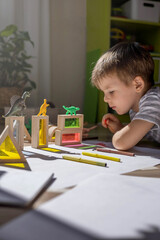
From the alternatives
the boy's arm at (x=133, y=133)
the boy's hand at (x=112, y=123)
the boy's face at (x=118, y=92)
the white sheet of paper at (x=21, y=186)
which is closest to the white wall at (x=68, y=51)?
the boy's hand at (x=112, y=123)

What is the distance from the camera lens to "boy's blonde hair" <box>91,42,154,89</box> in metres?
0.90

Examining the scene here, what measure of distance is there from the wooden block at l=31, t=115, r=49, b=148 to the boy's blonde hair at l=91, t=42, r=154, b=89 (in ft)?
0.89

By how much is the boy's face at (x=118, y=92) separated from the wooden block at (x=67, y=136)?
0.17m

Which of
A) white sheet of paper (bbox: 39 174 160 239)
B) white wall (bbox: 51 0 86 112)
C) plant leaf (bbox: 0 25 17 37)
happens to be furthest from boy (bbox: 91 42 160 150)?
white wall (bbox: 51 0 86 112)

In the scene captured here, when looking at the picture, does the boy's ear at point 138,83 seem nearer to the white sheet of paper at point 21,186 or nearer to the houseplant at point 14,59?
the white sheet of paper at point 21,186

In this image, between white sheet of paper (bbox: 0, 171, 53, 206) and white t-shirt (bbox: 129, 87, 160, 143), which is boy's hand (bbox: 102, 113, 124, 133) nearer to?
white t-shirt (bbox: 129, 87, 160, 143)

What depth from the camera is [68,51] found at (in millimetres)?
2094

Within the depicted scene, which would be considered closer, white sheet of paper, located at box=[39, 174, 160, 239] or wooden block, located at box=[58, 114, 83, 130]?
white sheet of paper, located at box=[39, 174, 160, 239]

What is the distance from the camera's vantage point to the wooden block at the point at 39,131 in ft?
2.48

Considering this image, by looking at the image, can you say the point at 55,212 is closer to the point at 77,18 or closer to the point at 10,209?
the point at 10,209

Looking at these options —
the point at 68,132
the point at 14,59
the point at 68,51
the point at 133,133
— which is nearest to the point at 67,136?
the point at 68,132

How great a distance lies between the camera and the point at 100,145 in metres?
0.87

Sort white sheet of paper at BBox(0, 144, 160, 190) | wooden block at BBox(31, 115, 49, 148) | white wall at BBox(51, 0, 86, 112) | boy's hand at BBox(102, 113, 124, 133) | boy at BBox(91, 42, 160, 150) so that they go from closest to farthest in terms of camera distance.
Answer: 1. white sheet of paper at BBox(0, 144, 160, 190)
2. wooden block at BBox(31, 115, 49, 148)
3. boy at BBox(91, 42, 160, 150)
4. boy's hand at BBox(102, 113, 124, 133)
5. white wall at BBox(51, 0, 86, 112)

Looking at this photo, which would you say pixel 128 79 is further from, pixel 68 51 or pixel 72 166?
pixel 68 51
